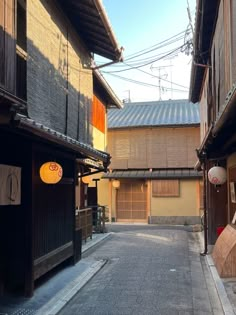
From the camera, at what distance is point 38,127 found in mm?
6656

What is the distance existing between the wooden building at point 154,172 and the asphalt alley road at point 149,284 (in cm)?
1135

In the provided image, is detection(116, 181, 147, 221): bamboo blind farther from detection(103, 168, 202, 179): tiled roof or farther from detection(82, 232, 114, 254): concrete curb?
detection(82, 232, 114, 254): concrete curb

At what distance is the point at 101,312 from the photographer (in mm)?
7641

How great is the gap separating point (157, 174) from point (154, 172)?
0.38 metres

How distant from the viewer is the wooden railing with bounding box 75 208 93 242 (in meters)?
15.6

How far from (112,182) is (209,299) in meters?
20.0

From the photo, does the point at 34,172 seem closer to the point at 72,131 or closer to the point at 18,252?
the point at 18,252

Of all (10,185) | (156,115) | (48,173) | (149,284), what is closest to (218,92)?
(48,173)

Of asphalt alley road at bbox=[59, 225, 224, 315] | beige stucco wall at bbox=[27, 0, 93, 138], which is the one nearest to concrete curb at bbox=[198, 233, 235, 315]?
asphalt alley road at bbox=[59, 225, 224, 315]

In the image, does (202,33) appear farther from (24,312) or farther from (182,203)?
(182,203)

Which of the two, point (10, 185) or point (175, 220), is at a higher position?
point (10, 185)

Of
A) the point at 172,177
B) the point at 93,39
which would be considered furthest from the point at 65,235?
the point at 172,177

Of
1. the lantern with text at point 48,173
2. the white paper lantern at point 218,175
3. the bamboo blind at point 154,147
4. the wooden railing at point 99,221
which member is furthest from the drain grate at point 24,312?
the bamboo blind at point 154,147

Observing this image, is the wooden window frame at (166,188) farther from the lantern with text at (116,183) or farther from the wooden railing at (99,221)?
the wooden railing at (99,221)
